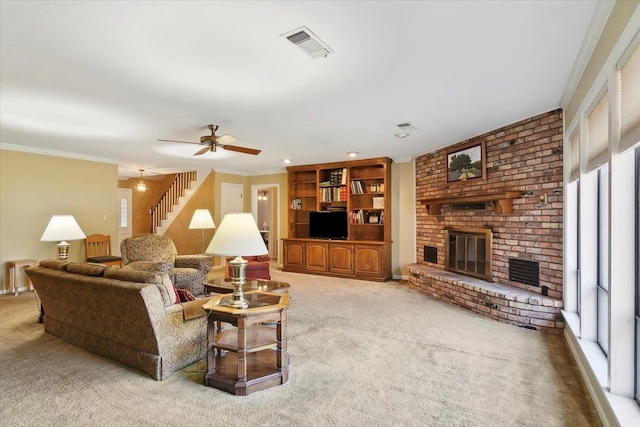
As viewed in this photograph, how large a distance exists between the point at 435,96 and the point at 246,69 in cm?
184

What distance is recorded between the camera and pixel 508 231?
166 inches

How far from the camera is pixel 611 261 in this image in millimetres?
1996

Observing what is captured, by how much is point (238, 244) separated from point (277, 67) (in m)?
1.43

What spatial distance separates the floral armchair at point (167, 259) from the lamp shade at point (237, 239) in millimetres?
2739

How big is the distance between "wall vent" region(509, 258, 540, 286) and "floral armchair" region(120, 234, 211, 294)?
4.40 meters

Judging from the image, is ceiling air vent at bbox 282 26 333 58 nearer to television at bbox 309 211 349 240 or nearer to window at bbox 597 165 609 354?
window at bbox 597 165 609 354

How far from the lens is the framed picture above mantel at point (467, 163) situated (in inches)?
186

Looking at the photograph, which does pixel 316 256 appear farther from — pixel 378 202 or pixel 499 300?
pixel 499 300

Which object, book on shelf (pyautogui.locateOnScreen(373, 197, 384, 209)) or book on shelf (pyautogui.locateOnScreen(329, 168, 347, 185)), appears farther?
book on shelf (pyautogui.locateOnScreen(329, 168, 347, 185))

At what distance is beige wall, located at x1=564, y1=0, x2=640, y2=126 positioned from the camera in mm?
1697

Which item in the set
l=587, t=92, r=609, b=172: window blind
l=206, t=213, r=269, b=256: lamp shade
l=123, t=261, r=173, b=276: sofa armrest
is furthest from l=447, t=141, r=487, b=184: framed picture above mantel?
l=123, t=261, r=173, b=276: sofa armrest

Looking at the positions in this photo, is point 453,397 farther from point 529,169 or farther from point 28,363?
point 28,363

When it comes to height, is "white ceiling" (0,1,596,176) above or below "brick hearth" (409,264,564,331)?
above

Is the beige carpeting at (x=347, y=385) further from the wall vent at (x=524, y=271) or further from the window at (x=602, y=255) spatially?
the wall vent at (x=524, y=271)
